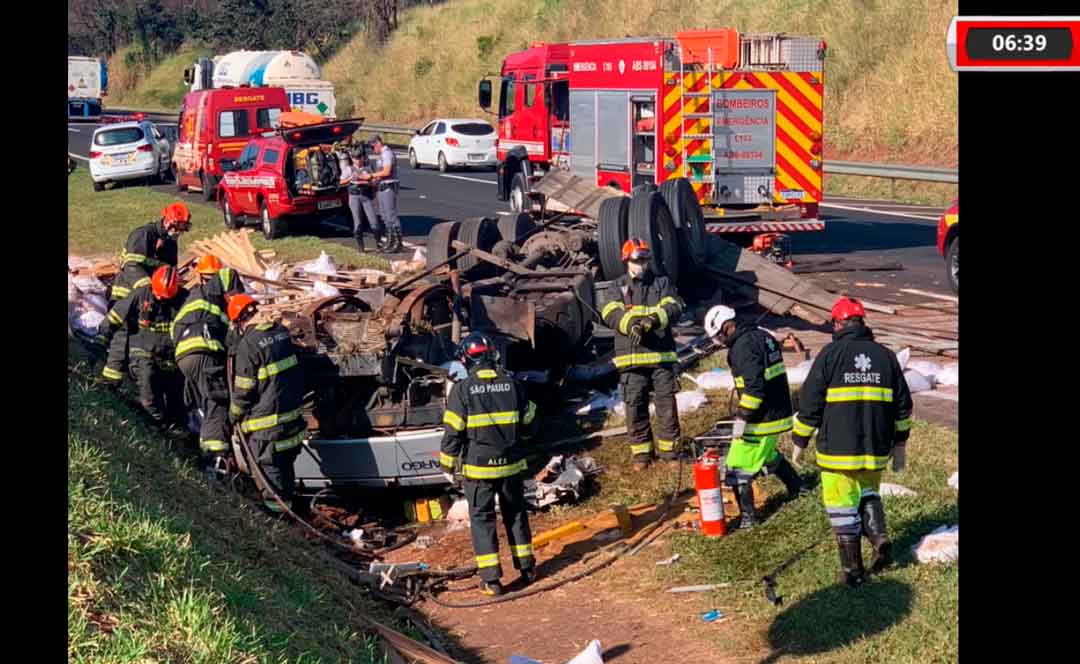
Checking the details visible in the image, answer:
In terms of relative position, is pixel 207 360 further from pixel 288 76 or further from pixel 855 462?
pixel 288 76

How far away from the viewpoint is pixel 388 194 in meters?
21.1

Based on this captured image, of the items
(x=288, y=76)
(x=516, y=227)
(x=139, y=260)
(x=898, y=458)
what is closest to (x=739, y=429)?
(x=898, y=458)

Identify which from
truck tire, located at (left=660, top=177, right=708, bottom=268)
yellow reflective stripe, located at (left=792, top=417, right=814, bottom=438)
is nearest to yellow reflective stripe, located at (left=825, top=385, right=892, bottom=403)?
yellow reflective stripe, located at (left=792, top=417, right=814, bottom=438)

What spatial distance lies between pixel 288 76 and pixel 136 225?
11632 mm

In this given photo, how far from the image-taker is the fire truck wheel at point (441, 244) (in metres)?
14.8

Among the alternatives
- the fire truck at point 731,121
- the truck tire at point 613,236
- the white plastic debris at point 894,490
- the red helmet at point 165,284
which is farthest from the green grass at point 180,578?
the fire truck at point 731,121

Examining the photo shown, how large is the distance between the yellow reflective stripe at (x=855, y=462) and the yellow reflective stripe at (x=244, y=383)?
444 centimetres

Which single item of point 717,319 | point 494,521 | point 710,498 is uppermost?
point 717,319

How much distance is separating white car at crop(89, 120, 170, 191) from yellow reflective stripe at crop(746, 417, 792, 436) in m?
25.6

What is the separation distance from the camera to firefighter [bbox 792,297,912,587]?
809cm

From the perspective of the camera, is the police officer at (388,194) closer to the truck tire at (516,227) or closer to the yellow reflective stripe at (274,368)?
the truck tire at (516,227)

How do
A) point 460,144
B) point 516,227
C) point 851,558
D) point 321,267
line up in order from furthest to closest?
point 460,144 < point 321,267 < point 516,227 < point 851,558

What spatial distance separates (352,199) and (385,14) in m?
46.0

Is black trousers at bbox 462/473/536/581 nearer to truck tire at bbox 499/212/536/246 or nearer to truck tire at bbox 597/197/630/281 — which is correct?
truck tire at bbox 597/197/630/281
